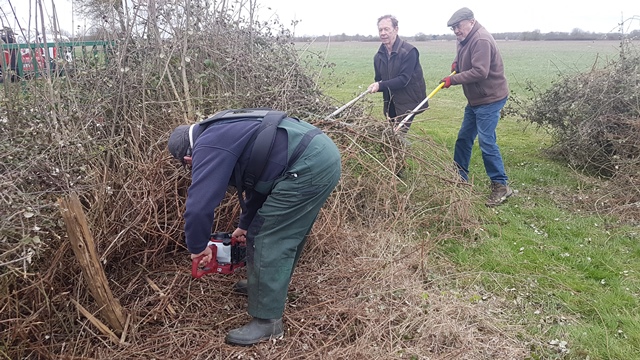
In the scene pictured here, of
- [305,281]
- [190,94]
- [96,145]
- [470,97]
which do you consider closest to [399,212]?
[305,281]

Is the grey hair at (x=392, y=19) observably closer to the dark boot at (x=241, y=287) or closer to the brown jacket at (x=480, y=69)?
the brown jacket at (x=480, y=69)

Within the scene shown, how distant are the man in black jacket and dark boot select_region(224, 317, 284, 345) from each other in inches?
117

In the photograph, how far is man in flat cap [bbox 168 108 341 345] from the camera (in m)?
2.42

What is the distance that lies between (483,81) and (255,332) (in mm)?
3623

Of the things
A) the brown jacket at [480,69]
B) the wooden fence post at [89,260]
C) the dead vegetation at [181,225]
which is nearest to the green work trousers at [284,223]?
the dead vegetation at [181,225]

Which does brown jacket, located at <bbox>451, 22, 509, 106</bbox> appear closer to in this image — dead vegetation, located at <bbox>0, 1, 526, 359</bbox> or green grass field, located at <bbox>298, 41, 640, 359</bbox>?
dead vegetation, located at <bbox>0, 1, 526, 359</bbox>

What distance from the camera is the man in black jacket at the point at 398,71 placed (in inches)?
212

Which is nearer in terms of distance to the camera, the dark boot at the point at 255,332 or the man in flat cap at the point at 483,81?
the dark boot at the point at 255,332

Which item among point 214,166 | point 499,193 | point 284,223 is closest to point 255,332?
point 284,223

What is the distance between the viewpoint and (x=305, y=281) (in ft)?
11.5

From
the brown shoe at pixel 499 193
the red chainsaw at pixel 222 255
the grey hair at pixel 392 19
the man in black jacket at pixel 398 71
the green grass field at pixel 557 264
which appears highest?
the grey hair at pixel 392 19

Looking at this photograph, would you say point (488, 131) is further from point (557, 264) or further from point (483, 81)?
point (557, 264)

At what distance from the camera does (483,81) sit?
5.13 metres

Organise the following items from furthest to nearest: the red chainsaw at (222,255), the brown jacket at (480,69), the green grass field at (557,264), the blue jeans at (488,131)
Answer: the blue jeans at (488,131) < the brown jacket at (480,69) < the green grass field at (557,264) < the red chainsaw at (222,255)
